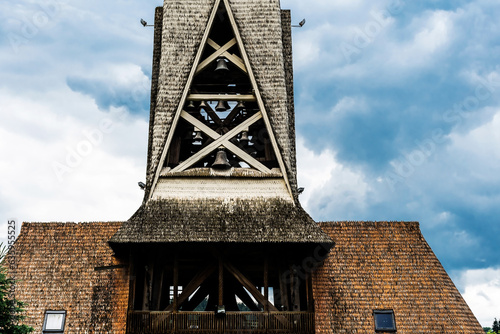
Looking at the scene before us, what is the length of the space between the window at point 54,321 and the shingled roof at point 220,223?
317cm

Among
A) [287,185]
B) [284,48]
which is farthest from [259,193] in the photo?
[284,48]

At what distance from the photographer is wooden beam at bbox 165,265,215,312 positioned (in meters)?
16.9

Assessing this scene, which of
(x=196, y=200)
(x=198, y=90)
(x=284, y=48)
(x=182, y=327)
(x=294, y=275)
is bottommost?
(x=182, y=327)

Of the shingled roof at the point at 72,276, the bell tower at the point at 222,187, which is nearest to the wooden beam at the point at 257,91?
the bell tower at the point at 222,187

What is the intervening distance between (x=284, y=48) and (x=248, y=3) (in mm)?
2219

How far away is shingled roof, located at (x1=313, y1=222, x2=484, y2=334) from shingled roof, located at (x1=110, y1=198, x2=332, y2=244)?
230 centimetres

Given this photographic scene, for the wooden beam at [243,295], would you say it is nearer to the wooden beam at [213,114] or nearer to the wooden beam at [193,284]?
the wooden beam at [193,284]

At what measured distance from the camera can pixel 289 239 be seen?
53.7 feet

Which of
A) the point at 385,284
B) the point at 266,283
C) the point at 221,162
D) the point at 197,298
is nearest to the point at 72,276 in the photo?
the point at 197,298

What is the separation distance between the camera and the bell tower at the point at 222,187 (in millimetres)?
16500

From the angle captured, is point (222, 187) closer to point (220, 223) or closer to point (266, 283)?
point (220, 223)

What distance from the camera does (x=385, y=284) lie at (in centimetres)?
1803

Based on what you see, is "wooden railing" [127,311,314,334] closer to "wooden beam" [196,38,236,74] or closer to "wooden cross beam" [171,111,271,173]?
"wooden cross beam" [171,111,271,173]

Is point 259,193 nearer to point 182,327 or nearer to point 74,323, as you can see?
point 182,327
